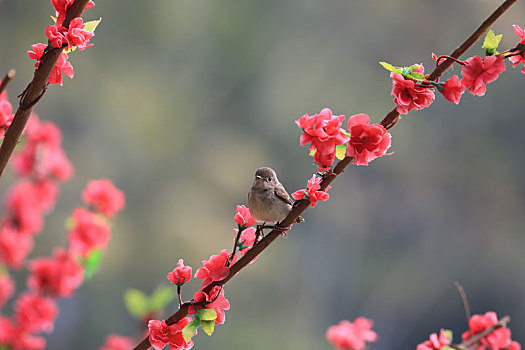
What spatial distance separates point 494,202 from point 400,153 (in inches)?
23.2

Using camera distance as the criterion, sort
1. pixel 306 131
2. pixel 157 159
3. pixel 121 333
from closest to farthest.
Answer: pixel 306 131 < pixel 121 333 < pixel 157 159

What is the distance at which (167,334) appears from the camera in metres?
0.43

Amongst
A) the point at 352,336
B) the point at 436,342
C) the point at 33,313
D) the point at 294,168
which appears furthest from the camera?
the point at 294,168

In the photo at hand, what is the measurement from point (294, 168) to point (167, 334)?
102 inches

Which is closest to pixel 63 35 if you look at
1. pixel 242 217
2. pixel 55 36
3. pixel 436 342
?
pixel 55 36

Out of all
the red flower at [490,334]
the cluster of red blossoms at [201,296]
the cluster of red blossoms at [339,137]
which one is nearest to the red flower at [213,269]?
the cluster of red blossoms at [201,296]

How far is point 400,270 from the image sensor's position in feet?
9.77

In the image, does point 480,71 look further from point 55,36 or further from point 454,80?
point 55,36

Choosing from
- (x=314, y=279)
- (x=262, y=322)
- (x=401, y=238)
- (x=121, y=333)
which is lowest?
(x=121, y=333)

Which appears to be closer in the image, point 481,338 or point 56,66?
point 56,66

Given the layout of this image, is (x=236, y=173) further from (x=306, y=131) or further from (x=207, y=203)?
(x=306, y=131)

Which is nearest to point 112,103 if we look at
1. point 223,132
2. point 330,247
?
point 223,132

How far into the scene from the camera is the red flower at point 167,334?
42cm

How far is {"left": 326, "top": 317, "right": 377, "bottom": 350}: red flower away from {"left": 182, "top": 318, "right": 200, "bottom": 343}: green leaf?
402 millimetres
